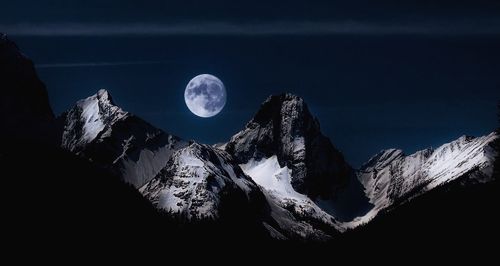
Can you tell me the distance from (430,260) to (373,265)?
15.6m

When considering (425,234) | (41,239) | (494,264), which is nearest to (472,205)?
(425,234)

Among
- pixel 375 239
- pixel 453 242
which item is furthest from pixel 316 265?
pixel 453 242

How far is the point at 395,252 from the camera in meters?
171

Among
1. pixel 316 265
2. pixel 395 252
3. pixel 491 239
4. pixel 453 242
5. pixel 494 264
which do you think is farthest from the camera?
pixel 316 265

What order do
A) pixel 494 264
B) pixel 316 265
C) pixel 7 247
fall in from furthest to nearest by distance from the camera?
1. pixel 316 265
2. pixel 7 247
3. pixel 494 264

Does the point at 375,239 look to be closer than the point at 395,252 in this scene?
No

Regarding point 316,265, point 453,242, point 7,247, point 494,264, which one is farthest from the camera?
point 316,265

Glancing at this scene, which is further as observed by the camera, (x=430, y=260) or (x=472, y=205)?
(x=472, y=205)

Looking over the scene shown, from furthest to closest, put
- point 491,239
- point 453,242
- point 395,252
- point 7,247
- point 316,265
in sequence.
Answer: point 316,265 < point 7,247 < point 395,252 < point 453,242 < point 491,239

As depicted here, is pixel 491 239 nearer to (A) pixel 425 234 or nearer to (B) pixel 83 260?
(A) pixel 425 234

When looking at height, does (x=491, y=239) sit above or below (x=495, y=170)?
below

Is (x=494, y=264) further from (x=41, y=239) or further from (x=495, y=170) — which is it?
(x=41, y=239)

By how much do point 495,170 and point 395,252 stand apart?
26267mm

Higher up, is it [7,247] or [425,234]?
[7,247]
